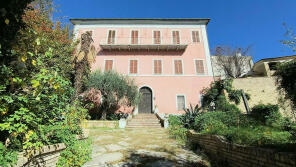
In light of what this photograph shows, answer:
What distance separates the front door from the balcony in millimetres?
4594

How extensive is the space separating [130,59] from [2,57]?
13788mm

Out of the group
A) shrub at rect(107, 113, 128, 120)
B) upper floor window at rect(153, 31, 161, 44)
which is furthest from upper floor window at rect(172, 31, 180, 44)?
shrub at rect(107, 113, 128, 120)

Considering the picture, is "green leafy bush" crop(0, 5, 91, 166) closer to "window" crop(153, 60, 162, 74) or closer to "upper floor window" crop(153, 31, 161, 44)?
"window" crop(153, 60, 162, 74)

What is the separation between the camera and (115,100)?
1165 centimetres

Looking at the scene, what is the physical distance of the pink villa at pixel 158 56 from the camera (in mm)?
14367

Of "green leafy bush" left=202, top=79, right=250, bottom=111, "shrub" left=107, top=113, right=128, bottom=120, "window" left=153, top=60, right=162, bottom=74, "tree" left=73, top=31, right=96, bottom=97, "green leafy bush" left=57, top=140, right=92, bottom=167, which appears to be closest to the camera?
"green leafy bush" left=57, top=140, right=92, bottom=167

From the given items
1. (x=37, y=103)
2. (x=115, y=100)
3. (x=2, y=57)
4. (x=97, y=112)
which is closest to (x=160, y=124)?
(x=115, y=100)

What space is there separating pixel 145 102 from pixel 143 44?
20.1ft

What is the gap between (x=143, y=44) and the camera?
49.5ft

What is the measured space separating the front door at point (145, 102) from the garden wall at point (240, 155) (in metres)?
9.78

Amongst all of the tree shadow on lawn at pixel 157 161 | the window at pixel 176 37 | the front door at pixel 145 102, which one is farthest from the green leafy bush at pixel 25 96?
the window at pixel 176 37

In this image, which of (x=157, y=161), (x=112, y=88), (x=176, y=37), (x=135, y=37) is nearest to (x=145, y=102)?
(x=112, y=88)

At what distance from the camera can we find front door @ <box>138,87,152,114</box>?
46.5 ft

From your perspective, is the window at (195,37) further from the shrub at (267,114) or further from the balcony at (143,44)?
the shrub at (267,114)
